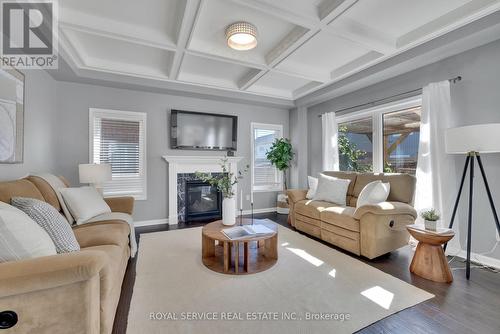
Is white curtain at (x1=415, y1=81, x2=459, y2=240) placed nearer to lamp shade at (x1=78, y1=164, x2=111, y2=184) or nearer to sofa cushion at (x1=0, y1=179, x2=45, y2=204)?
sofa cushion at (x1=0, y1=179, x2=45, y2=204)

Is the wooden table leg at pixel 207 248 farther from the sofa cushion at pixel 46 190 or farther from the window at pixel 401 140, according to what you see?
the window at pixel 401 140

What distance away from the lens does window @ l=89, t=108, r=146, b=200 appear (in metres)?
3.76

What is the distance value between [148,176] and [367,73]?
407 cm

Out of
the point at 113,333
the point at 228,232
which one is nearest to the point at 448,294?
the point at 228,232

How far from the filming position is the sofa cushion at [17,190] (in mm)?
1618

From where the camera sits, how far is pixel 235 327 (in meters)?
1.55

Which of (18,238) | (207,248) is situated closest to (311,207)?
(207,248)

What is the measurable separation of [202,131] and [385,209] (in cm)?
336

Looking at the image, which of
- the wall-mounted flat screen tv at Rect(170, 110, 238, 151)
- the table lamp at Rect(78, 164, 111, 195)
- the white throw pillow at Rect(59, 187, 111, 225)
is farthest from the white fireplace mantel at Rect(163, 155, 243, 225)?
the white throw pillow at Rect(59, 187, 111, 225)

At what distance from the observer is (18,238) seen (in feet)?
3.71

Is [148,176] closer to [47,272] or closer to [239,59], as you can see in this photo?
[239,59]

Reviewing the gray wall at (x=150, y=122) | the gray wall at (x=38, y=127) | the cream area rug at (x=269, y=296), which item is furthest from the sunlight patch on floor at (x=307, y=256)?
the gray wall at (x=38, y=127)

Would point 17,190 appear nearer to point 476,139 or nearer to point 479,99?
point 476,139

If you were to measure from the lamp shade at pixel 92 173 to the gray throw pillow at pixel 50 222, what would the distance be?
5.47ft
